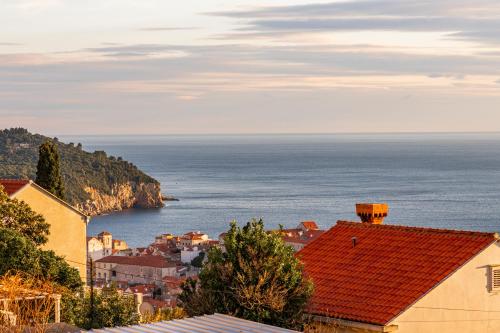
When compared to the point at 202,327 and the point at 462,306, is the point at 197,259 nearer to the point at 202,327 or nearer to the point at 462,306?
the point at 462,306

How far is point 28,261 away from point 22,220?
294 cm

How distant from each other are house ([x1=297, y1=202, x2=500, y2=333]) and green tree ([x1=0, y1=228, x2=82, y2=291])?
205 inches

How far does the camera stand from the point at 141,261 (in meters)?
99.9

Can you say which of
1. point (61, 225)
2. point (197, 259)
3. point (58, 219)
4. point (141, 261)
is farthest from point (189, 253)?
point (58, 219)

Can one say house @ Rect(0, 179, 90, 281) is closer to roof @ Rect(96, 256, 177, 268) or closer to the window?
the window

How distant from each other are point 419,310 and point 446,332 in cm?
89

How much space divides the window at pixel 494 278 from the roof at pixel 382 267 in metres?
0.60

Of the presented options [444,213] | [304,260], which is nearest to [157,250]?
[444,213]

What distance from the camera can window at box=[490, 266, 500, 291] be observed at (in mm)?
17391

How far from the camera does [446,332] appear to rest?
16906mm

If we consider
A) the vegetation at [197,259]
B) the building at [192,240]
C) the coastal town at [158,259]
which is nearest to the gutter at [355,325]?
the coastal town at [158,259]

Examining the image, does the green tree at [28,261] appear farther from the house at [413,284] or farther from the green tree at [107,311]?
the house at [413,284]

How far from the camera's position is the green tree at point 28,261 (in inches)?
763

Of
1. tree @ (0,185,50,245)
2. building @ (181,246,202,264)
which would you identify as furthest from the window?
building @ (181,246,202,264)
